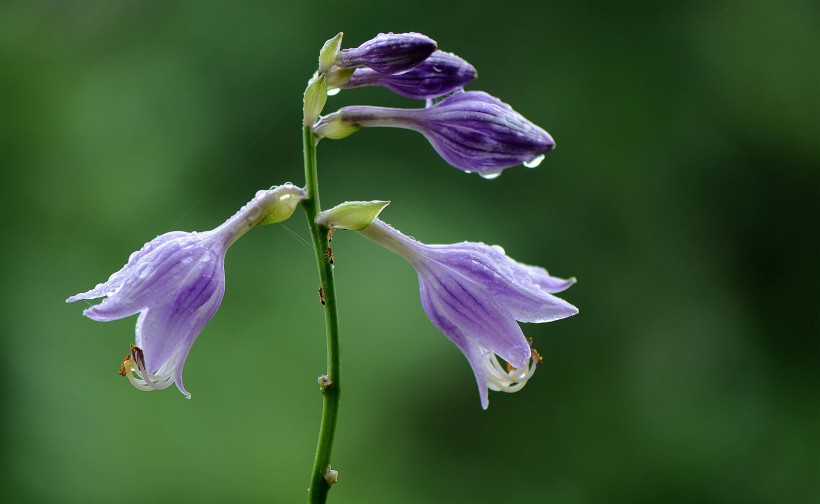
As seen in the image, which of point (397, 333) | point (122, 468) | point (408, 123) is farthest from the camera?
point (397, 333)

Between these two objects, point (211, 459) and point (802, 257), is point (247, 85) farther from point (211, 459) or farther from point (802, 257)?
point (802, 257)

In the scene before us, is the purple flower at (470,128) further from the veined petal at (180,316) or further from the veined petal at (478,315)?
the veined petal at (180,316)

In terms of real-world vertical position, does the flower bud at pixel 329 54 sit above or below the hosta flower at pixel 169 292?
above

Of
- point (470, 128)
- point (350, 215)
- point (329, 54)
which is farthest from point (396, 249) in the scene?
point (329, 54)

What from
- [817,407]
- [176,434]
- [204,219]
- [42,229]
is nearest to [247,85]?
[204,219]

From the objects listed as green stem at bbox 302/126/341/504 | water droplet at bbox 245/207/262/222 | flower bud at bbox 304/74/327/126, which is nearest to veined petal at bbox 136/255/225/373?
water droplet at bbox 245/207/262/222

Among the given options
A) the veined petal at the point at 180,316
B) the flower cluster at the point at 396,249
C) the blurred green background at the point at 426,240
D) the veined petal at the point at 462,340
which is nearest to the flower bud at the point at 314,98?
the flower cluster at the point at 396,249
